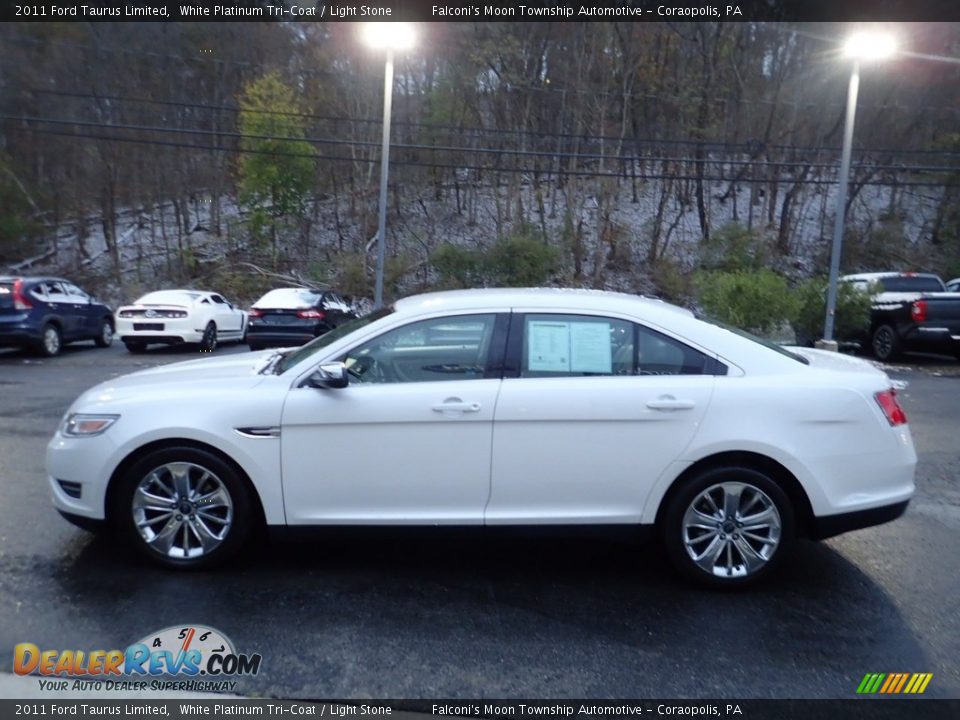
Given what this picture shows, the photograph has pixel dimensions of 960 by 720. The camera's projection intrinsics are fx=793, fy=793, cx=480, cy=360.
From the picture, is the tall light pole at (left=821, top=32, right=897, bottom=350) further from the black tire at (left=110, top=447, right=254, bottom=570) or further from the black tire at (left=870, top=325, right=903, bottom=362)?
the black tire at (left=110, top=447, right=254, bottom=570)

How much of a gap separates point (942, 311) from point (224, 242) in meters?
27.6

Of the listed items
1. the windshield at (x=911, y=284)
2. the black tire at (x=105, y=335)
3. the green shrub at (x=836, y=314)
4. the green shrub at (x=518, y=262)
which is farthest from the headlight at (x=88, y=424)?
the green shrub at (x=518, y=262)

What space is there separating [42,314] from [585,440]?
14078 mm

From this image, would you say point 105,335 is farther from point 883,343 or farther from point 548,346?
point 883,343

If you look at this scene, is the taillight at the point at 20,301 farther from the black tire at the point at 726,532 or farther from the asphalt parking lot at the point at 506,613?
the black tire at the point at 726,532

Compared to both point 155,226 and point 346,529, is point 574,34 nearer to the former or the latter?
point 155,226

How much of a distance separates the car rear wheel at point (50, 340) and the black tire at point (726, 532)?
46.7 feet

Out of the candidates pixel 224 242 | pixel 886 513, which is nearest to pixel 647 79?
pixel 224 242

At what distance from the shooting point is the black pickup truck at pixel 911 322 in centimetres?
1467

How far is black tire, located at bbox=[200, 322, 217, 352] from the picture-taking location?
56.2 feet

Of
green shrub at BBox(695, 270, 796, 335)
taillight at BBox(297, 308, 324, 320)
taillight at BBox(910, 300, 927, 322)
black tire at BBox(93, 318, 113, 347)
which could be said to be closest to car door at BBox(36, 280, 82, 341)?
black tire at BBox(93, 318, 113, 347)

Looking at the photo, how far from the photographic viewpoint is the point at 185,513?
434 centimetres

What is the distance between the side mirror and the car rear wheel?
1293 centimetres

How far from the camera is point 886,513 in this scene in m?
4.36
